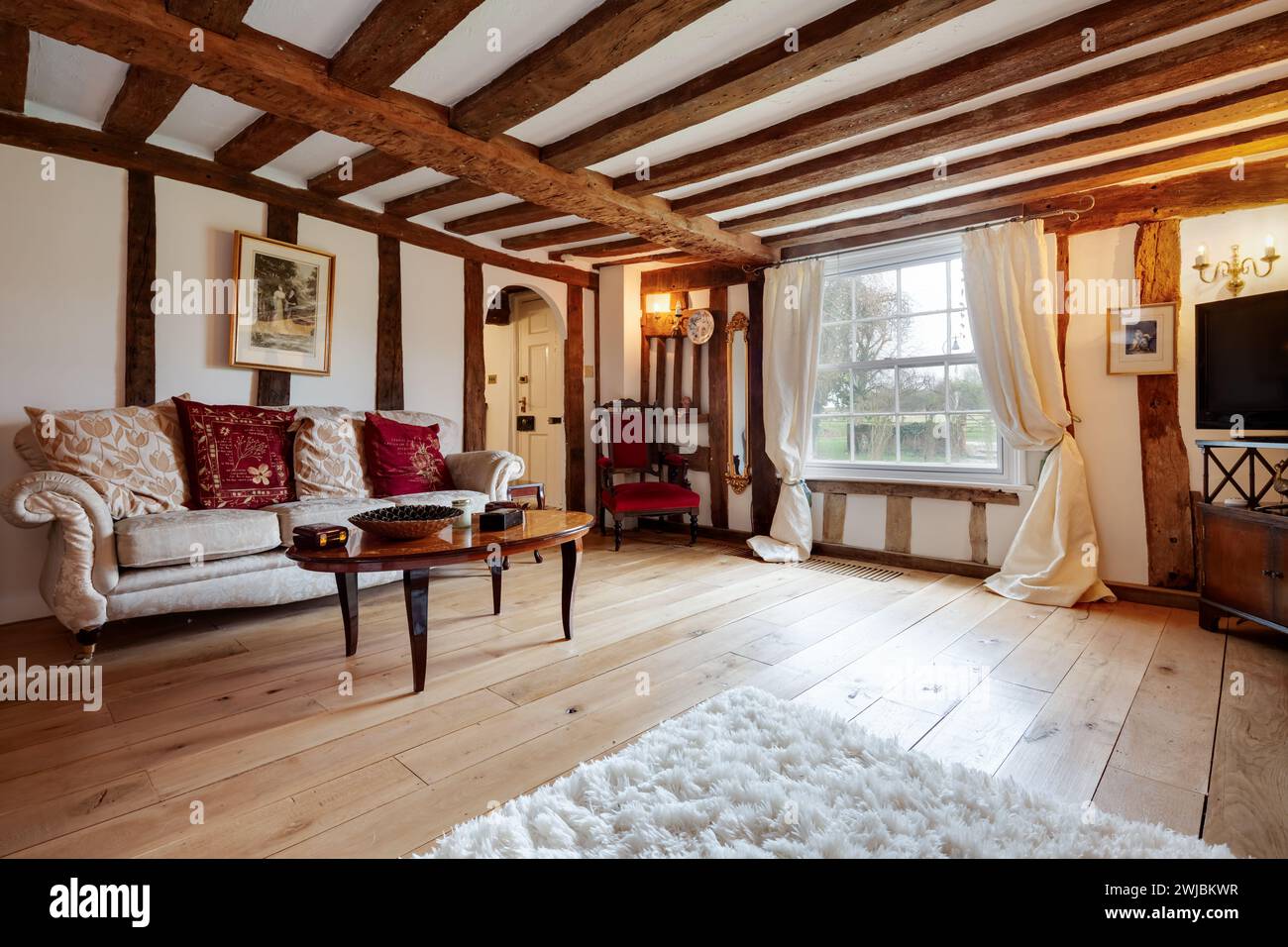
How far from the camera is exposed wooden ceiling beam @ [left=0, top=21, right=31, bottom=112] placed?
226 centimetres

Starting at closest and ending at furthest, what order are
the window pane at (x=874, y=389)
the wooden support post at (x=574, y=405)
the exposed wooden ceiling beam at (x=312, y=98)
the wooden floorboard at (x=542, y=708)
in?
the wooden floorboard at (x=542, y=708) → the exposed wooden ceiling beam at (x=312, y=98) → the window pane at (x=874, y=389) → the wooden support post at (x=574, y=405)

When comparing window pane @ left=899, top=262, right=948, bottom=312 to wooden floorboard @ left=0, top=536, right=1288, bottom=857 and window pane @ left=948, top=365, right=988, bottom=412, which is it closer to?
window pane @ left=948, top=365, right=988, bottom=412

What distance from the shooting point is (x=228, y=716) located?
1.95 m

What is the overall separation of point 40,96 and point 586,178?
265 cm

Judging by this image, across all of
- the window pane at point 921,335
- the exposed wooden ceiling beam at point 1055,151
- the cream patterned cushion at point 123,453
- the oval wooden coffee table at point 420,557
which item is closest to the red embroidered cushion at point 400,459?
the cream patterned cushion at point 123,453

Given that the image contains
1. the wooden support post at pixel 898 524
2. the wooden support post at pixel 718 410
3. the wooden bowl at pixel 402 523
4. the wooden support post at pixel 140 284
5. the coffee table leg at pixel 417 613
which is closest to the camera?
the coffee table leg at pixel 417 613

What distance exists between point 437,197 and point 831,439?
10.9ft

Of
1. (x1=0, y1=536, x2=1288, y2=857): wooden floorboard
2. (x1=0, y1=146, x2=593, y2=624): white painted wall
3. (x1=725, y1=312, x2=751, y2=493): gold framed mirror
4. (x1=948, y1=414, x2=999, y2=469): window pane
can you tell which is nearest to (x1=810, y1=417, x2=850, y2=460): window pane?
(x1=725, y1=312, x2=751, y2=493): gold framed mirror

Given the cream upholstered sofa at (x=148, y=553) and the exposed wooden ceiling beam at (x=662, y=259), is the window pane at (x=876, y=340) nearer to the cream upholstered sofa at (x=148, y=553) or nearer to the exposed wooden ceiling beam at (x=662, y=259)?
the exposed wooden ceiling beam at (x=662, y=259)

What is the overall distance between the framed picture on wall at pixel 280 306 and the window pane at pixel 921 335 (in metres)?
3.97

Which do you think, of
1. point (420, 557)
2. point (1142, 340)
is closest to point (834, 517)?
point (1142, 340)

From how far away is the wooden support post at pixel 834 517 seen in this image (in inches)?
176

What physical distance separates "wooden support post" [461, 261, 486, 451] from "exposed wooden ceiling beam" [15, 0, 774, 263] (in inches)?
60.0
